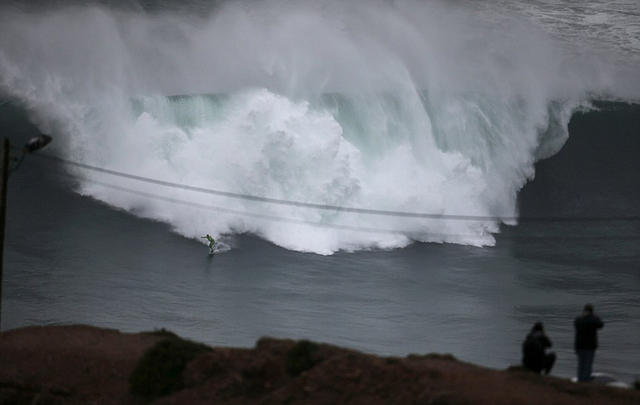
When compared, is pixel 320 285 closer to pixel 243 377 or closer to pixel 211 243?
pixel 211 243

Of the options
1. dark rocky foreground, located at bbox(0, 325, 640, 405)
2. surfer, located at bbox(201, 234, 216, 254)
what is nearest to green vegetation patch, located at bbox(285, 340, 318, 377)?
dark rocky foreground, located at bbox(0, 325, 640, 405)

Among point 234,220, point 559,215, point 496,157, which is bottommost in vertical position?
point 234,220

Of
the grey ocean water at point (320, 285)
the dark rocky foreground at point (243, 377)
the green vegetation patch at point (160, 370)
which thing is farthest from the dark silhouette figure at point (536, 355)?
the grey ocean water at point (320, 285)

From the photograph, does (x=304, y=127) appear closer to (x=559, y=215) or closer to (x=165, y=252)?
(x=165, y=252)

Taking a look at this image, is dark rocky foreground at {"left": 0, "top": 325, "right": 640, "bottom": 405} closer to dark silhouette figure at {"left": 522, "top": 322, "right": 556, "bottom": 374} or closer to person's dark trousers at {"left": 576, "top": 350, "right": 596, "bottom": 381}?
dark silhouette figure at {"left": 522, "top": 322, "right": 556, "bottom": 374}

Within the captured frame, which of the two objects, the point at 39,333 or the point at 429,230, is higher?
the point at 429,230

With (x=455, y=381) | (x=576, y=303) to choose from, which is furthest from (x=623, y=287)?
(x=455, y=381)

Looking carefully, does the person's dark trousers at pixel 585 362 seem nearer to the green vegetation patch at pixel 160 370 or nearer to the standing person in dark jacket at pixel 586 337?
the standing person in dark jacket at pixel 586 337
